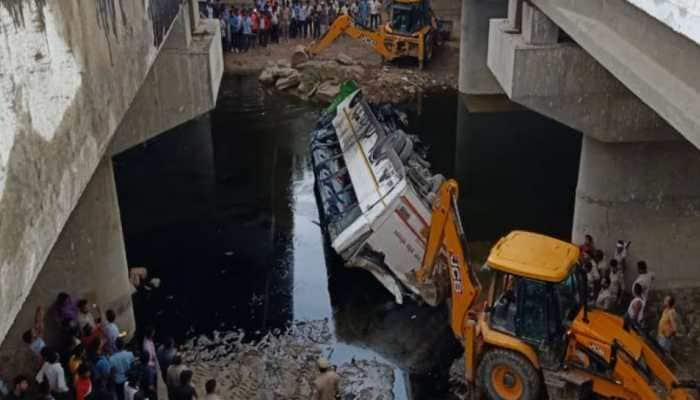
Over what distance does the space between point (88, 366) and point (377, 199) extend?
5533 millimetres

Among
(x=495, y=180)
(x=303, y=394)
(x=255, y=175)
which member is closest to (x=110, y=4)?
(x=303, y=394)

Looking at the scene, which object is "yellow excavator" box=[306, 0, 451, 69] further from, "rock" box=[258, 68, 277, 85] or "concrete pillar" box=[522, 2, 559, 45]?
"concrete pillar" box=[522, 2, 559, 45]

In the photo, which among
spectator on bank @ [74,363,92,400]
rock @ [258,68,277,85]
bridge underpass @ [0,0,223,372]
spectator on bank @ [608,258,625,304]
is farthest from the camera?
rock @ [258,68,277,85]

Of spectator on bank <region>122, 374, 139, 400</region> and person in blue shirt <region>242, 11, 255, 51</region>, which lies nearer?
spectator on bank <region>122, 374, 139, 400</region>

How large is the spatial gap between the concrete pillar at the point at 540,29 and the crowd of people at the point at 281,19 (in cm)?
1792

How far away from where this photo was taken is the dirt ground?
25.5 meters

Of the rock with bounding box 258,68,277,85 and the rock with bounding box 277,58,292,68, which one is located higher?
the rock with bounding box 277,58,292,68

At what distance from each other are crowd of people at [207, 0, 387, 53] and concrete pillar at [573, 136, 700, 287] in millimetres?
18287

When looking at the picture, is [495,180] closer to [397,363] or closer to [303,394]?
[397,363]

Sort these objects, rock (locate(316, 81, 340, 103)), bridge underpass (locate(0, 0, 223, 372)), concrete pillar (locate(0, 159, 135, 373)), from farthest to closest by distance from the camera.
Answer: rock (locate(316, 81, 340, 103)), concrete pillar (locate(0, 159, 135, 373)), bridge underpass (locate(0, 0, 223, 372))

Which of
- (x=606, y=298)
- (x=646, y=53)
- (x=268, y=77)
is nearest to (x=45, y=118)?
(x=646, y=53)

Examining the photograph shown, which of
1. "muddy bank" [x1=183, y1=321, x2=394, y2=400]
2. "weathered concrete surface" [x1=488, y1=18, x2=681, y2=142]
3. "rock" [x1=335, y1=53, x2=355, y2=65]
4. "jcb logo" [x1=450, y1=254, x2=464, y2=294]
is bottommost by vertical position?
"muddy bank" [x1=183, y1=321, x2=394, y2=400]

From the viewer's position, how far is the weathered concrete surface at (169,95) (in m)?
11.0

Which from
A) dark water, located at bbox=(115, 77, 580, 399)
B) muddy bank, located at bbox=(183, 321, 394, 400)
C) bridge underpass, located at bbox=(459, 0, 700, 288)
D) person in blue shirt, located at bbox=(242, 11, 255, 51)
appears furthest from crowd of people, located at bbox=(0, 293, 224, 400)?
person in blue shirt, located at bbox=(242, 11, 255, 51)
